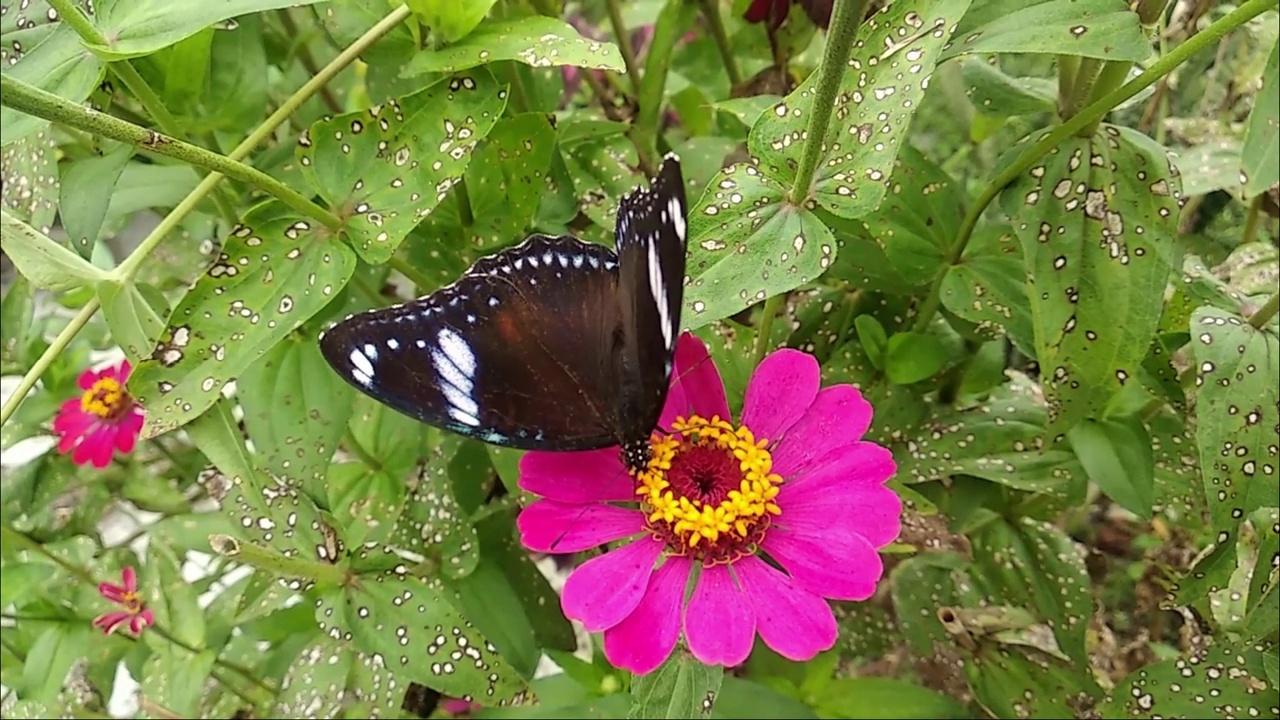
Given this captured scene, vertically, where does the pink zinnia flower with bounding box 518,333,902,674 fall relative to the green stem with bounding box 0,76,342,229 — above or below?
below

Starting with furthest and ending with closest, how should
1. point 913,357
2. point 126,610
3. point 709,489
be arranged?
1. point 126,610
2. point 913,357
3. point 709,489

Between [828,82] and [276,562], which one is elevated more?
[828,82]

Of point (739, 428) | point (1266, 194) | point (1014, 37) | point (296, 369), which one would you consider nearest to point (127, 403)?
point (296, 369)

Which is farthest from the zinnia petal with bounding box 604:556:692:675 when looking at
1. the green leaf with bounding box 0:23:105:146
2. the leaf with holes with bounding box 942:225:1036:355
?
the green leaf with bounding box 0:23:105:146

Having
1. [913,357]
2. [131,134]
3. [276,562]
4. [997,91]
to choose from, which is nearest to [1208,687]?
[913,357]

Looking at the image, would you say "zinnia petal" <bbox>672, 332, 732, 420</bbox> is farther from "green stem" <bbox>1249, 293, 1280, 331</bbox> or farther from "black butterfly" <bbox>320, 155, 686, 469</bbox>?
"green stem" <bbox>1249, 293, 1280, 331</bbox>

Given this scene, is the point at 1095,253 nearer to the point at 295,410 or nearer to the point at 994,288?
the point at 994,288

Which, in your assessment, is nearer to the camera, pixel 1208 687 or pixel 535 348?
pixel 535 348
